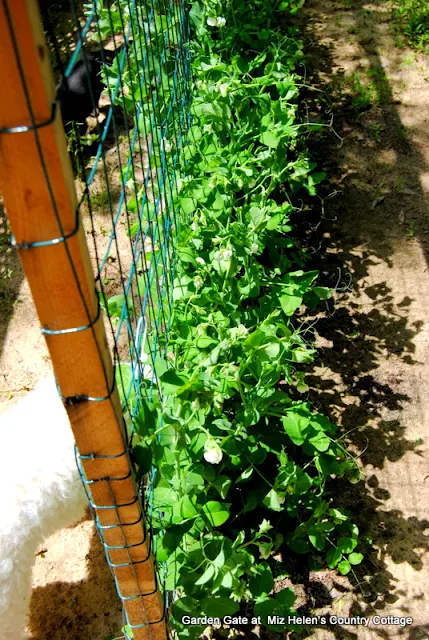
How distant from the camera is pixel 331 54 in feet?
15.4

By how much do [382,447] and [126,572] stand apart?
1360mm

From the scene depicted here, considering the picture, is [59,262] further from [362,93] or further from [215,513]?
[362,93]

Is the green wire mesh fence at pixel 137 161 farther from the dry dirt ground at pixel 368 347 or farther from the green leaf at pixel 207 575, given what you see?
the dry dirt ground at pixel 368 347

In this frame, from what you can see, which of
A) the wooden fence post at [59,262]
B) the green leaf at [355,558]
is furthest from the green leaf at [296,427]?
the wooden fence post at [59,262]

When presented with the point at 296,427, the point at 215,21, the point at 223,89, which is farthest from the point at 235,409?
the point at 215,21

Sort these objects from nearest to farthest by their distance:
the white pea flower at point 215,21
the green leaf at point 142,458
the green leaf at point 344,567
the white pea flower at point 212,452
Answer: the green leaf at point 142,458 → the white pea flower at point 212,452 → the green leaf at point 344,567 → the white pea flower at point 215,21

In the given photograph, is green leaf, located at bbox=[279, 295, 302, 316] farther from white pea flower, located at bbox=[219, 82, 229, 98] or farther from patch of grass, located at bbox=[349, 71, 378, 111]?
patch of grass, located at bbox=[349, 71, 378, 111]

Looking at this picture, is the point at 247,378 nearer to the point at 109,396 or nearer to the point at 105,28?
the point at 109,396

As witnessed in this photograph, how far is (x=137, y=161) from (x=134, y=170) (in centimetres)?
130

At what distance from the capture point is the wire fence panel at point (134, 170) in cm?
150

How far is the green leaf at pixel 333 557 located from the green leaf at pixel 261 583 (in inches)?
13.1

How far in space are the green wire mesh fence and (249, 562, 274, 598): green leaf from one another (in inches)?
11.7

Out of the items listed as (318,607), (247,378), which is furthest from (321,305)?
(318,607)

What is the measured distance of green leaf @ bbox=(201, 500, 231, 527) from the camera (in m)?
1.80
